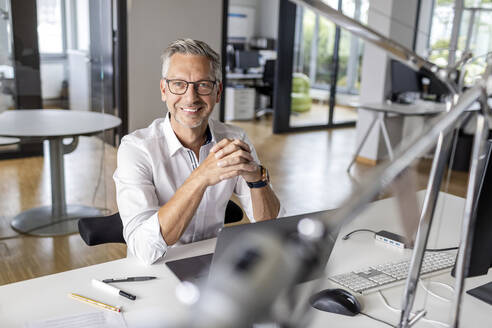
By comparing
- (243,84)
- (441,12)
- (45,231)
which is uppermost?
(441,12)

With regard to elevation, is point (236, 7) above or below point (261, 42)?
above

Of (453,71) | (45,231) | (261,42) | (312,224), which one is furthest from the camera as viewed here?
(261,42)

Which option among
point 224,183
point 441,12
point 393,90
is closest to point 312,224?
point 224,183

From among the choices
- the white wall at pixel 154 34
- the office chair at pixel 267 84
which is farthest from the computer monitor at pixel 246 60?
the white wall at pixel 154 34

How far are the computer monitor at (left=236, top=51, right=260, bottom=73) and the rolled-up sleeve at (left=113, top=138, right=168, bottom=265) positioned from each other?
730 cm

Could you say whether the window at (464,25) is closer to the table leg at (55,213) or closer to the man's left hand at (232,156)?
the table leg at (55,213)

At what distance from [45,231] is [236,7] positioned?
25.8ft

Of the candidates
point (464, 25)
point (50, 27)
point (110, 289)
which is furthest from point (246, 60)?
point (110, 289)

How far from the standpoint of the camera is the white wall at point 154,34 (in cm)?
462

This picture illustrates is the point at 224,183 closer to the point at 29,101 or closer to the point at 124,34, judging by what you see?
the point at 29,101

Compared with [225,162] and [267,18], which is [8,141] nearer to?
[225,162]

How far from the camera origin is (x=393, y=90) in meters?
5.27

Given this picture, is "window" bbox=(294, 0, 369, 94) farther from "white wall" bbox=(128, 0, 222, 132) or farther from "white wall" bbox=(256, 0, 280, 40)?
"white wall" bbox=(256, 0, 280, 40)

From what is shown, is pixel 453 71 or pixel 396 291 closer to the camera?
pixel 453 71
